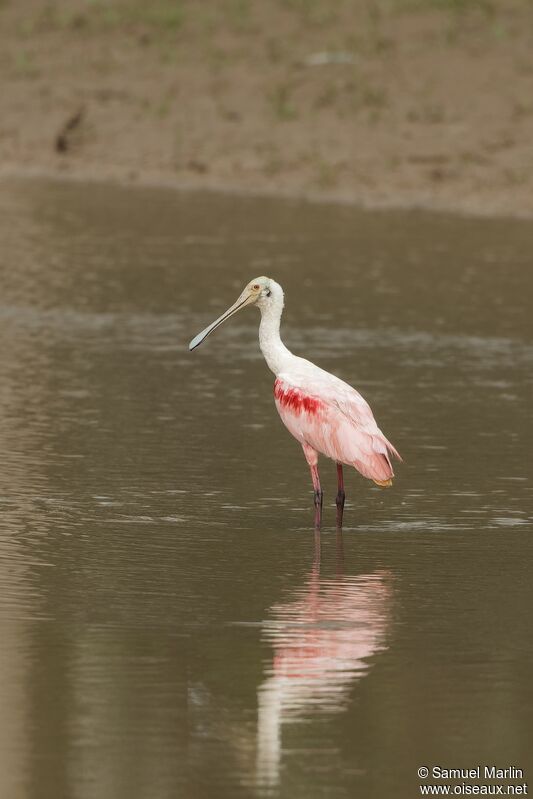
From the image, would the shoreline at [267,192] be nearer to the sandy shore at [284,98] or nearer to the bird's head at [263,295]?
the sandy shore at [284,98]

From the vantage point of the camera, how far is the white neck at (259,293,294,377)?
10773mm

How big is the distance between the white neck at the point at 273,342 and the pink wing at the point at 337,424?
242mm

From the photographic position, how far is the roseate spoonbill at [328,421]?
9.98m

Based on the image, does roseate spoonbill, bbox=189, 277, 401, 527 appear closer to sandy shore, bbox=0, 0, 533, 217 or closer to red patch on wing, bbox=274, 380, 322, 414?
red patch on wing, bbox=274, 380, 322, 414

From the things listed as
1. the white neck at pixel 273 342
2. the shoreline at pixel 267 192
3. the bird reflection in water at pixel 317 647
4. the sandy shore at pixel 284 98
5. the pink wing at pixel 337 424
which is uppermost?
the sandy shore at pixel 284 98

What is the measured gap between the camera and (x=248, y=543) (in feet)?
32.0

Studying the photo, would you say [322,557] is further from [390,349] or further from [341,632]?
[390,349]

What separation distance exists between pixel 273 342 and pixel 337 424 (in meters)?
0.88

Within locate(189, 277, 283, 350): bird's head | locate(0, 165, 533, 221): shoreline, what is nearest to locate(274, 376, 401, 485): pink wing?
locate(189, 277, 283, 350): bird's head

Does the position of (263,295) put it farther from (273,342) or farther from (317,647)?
(317,647)

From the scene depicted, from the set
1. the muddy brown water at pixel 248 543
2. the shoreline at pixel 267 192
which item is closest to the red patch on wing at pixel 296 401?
the muddy brown water at pixel 248 543

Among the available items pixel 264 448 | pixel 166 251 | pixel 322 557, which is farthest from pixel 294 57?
pixel 322 557

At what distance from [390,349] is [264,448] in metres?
3.77

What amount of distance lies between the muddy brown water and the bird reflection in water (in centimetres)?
2
